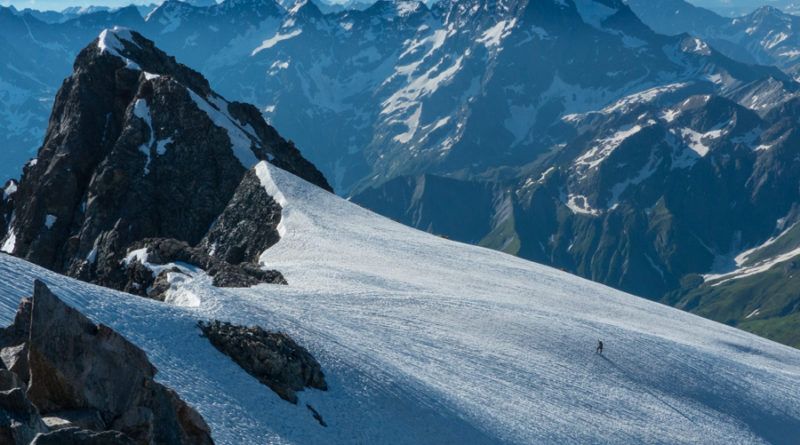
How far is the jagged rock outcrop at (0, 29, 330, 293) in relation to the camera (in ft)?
241

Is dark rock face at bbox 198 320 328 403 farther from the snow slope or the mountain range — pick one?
the snow slope

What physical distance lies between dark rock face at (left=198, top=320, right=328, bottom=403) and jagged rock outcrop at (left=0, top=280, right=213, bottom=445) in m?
8.94

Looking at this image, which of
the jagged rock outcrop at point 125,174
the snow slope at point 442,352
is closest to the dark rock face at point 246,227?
the jagged rock outcrop at point 125,174

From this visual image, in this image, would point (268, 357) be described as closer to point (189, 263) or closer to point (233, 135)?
point (189, 263)

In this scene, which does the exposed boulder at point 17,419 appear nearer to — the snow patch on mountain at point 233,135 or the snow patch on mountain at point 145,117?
the snow patch on mountain at point 233,135

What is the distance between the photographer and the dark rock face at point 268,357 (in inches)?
1110

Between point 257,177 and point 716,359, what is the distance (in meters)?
48.2

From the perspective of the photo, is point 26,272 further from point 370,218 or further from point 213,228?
point 370,218

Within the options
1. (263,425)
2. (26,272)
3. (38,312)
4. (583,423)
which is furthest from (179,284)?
(583,423)

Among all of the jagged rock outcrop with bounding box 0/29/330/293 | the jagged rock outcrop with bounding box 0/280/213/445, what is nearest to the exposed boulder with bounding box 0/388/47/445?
the jagged rock outcrop with bounding box 0/280/213/445

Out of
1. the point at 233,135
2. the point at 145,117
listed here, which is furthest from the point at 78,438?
the point at 145,117

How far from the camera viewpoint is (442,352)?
1634 inches

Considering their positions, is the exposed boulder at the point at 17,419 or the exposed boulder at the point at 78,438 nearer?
the exposed boulder at the point at 78,438

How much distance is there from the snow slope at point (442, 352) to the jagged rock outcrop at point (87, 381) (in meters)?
5.50
